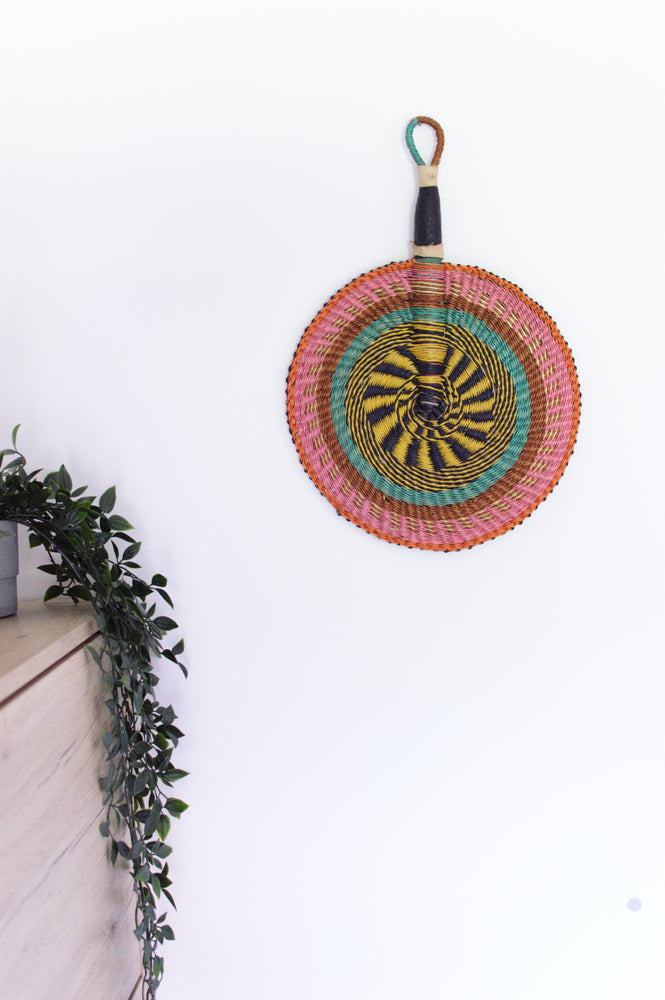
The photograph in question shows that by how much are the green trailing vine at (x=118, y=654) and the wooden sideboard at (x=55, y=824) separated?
1.2 inches

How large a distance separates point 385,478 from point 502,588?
28cm

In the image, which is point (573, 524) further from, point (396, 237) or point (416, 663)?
point (396, 237)

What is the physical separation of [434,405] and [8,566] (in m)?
0.66

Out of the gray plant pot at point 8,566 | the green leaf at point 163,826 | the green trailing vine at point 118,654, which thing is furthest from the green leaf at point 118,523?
the green leaf at point 163,826

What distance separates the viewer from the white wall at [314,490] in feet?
3.46

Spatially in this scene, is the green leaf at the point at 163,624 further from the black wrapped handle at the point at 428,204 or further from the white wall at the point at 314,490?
the black wrapped handle at the point at 428,204

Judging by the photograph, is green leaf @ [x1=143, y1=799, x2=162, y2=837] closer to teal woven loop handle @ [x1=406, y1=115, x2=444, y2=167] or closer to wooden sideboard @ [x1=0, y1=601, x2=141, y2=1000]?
wooden sideboard @ [x1=0, y1=601, x2=141, y2=1000]

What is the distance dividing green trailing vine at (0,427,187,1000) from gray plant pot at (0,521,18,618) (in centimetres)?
2

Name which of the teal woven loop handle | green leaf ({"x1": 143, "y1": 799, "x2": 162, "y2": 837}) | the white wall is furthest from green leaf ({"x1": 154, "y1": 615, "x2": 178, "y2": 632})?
the teal woven loop handle

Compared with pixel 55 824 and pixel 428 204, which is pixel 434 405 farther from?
pixel 55 824

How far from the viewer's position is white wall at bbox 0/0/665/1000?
105 cm

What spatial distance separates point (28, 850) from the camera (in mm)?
745

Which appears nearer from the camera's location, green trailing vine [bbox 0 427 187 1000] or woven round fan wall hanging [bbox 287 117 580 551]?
green trailing vine [bbox 0 427 187 1000]

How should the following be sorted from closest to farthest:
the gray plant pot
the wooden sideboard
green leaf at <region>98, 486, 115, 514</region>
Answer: the wooden sideboard
the gray plant pot
green leaf at <region>98, 486, 115, 514</region>
